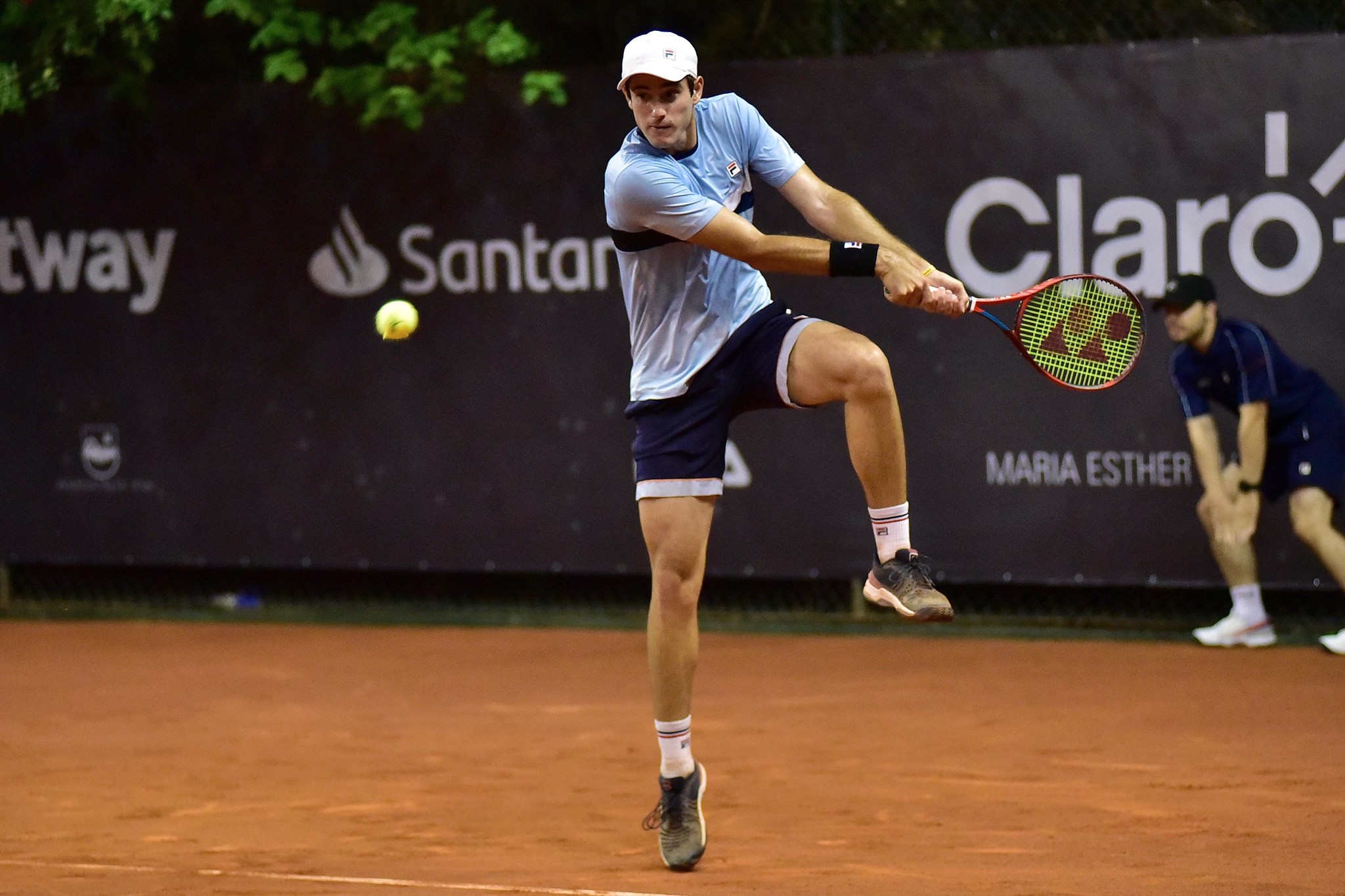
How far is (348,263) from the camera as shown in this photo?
8711mm

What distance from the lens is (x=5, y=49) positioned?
343 inches

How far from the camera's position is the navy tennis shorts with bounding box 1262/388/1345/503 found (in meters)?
7.24

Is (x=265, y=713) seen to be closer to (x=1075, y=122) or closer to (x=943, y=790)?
(x=943, y=790)

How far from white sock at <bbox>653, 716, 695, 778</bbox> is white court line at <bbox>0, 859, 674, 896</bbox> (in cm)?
42

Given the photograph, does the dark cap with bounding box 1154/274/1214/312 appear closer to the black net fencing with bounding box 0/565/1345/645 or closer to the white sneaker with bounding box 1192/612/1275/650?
the white sneaker with bounding box 1192/612/1275/650

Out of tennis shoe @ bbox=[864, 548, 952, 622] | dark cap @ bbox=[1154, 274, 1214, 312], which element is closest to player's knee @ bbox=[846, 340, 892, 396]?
tennis shoe @ bbox=[864, 548, 952, 622]

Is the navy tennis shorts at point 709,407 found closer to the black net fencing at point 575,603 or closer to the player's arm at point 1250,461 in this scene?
the player's arm at point 1250,461

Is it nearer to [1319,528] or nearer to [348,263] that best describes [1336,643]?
[1319,528]

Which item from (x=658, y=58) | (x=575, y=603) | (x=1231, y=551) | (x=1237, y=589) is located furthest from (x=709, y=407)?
(x=575, y=603)

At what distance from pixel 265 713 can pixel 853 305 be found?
2.99 meters

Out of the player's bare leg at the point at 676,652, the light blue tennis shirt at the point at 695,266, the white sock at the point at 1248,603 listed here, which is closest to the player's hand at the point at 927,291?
the light blue tennis shirt at the point at 695,266

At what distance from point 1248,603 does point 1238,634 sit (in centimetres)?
17

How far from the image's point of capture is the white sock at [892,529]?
4.32 metres

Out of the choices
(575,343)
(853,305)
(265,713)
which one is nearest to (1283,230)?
(853,305)
